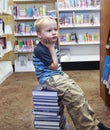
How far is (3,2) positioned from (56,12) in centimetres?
138

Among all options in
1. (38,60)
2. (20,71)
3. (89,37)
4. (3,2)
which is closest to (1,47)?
(3,2)

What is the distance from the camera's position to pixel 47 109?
1.93 m

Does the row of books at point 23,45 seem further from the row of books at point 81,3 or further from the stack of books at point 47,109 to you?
the stack of books at point 47,109

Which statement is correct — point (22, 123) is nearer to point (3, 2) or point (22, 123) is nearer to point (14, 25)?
point (3, 2)

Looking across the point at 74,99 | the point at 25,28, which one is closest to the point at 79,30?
the point at 25,28

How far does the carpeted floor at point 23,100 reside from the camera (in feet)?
8.61

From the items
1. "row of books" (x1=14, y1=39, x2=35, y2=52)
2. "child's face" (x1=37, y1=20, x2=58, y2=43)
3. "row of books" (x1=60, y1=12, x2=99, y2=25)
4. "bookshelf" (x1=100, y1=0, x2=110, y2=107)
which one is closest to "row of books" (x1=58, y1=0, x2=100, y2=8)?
"row of books" (x1=60, y1=12, x2=99, y2=25)

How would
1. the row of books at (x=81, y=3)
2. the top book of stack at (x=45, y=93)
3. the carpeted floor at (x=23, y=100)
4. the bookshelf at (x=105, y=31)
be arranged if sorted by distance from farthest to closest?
the row of books at (x=81, y=3), the bookshelf at (x=105, y=31), the carpeted floor at (x=23, y=100), the top book of stack at (x=45, y=93)

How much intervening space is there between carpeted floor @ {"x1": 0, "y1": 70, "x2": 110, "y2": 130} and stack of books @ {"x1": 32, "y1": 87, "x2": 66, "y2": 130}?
54 centimetres

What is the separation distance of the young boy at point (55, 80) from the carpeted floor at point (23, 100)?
56 cm

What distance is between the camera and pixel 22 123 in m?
2.59

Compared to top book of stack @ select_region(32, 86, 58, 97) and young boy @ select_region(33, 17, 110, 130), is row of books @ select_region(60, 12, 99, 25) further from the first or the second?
top book of stack @ select_region(32, 86, 58, 97)

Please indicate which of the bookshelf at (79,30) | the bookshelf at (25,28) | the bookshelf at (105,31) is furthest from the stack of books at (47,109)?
the bookshelf at (25,28)

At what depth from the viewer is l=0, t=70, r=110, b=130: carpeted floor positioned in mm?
2625
